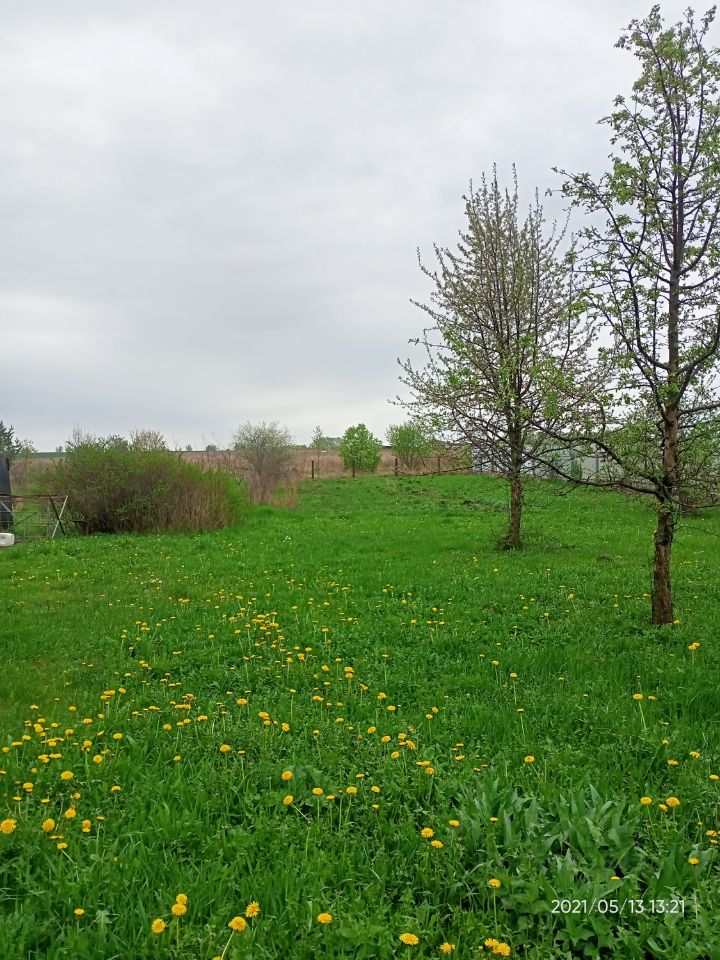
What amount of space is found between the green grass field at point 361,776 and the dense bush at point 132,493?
8.06 metres

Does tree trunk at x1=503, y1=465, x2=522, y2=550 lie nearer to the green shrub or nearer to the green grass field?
the green grass field

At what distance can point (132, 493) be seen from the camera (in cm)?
1514

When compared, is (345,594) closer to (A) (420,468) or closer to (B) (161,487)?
(B) (161,487)

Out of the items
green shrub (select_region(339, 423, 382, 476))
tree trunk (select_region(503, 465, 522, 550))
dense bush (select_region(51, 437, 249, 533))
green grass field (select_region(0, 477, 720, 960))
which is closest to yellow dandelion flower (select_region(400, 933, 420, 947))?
green grass field (select_region(0, 477, 720, 960))

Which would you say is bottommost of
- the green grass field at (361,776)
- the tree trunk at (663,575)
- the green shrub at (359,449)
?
the green grass field at (361,776)

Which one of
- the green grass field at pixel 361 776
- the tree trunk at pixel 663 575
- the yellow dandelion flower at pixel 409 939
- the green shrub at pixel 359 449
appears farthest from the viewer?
the green shrub at pixel 359 449

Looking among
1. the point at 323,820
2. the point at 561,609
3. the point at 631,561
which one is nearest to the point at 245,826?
the point at 323,820

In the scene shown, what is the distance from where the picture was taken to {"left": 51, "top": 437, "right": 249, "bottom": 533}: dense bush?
1489cm

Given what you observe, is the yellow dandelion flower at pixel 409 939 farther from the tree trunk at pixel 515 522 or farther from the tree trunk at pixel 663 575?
the tree trunk at pixel 515 522

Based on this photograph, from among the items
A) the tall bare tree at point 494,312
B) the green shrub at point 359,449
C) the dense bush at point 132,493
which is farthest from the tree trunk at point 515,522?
the green shrub at point 359,449

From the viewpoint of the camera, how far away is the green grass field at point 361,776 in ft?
6.68

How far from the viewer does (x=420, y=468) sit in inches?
1230

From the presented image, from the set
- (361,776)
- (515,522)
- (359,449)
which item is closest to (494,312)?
(515,522)

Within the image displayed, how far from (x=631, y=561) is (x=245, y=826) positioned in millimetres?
7645
